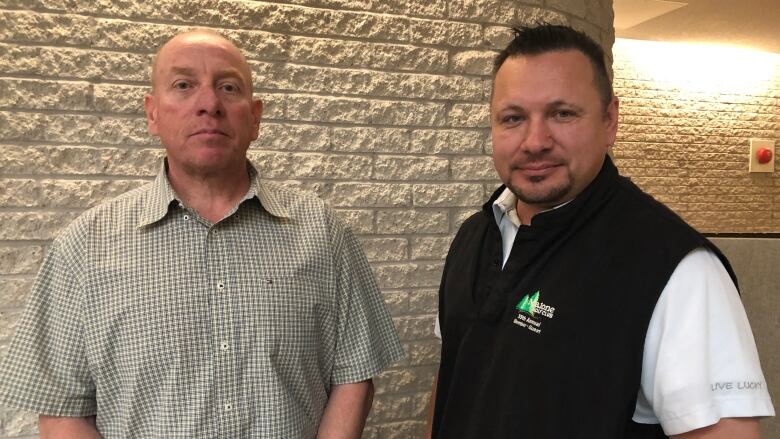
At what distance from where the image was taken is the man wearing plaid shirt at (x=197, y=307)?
1209 millimetres

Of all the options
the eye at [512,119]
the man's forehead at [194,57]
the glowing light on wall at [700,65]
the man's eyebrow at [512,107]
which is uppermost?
the glowing light on wall at [700,65]

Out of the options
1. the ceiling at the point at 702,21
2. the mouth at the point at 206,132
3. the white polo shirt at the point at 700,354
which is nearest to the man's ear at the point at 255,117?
the mouth at the point at 206,132

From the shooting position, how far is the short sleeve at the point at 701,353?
943mm

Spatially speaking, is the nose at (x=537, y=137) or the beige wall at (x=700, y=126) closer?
the nose at (x=537, y=137)

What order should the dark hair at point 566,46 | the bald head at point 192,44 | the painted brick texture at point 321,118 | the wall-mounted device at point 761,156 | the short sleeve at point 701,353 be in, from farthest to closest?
the wall-mounted device at point 761,156 → the painted brick texture at point 321,118 → the bald head at point 192,44 → the dark hair at point 566,46 → the short sleeve at point 701,353

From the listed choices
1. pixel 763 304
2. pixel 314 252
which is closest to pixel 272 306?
pixel 314 252

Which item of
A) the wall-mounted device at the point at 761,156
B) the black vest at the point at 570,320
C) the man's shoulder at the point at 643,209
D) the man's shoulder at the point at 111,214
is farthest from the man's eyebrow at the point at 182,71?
the wall-mounted device at the point at 761,156

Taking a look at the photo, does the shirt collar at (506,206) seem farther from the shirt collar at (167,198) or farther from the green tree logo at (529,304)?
the shirt collar at (167,198)

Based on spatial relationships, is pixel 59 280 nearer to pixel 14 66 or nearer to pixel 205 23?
pixel 14 66

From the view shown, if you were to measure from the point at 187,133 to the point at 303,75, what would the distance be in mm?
916

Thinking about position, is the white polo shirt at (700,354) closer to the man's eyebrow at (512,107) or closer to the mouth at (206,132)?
the man's eyebrow at (512,107)

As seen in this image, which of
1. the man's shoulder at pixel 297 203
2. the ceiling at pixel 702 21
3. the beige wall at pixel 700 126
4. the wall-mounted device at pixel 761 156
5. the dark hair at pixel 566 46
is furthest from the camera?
the wall-mounted device at pixel 761 156

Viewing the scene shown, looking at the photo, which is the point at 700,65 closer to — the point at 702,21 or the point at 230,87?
the point at 702,21

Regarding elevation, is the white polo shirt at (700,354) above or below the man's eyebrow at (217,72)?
below
